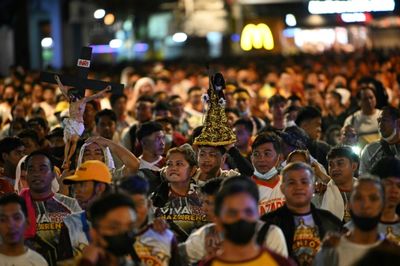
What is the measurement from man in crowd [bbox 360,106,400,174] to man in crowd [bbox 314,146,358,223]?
1.61 metres

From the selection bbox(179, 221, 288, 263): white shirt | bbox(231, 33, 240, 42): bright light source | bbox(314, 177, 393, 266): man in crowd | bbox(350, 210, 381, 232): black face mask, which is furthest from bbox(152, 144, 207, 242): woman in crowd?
bbox(231, 33, 240, 42): bright light source

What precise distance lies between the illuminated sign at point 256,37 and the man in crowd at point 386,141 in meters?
16.0

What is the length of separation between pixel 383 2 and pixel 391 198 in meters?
17.3

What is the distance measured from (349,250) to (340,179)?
301 centimetres

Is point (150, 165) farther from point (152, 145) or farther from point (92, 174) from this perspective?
point (92, 174)

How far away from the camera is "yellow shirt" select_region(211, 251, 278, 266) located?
7.70 metres

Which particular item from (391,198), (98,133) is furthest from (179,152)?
(98,133)

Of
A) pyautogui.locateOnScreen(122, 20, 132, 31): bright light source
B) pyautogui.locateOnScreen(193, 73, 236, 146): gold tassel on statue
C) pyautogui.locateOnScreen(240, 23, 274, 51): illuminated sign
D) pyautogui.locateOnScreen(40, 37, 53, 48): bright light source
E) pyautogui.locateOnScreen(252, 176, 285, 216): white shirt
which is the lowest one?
pyautogui.locateOnScreen(252, 176, 285, 216): white shirt

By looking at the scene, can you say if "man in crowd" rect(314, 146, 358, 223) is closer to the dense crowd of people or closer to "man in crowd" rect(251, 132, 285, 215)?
the dense crowd of people

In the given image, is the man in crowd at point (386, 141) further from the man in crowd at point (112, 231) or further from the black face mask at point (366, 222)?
the man in crowd at point (112, 231)

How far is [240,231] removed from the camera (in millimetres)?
7648

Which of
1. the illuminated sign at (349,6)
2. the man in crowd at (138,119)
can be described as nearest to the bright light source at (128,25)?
the illuminated sign at (349,6)

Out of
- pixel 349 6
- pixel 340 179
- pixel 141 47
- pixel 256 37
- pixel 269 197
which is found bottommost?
pixel 269 197

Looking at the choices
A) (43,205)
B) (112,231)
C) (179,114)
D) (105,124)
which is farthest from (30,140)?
(112,231)
